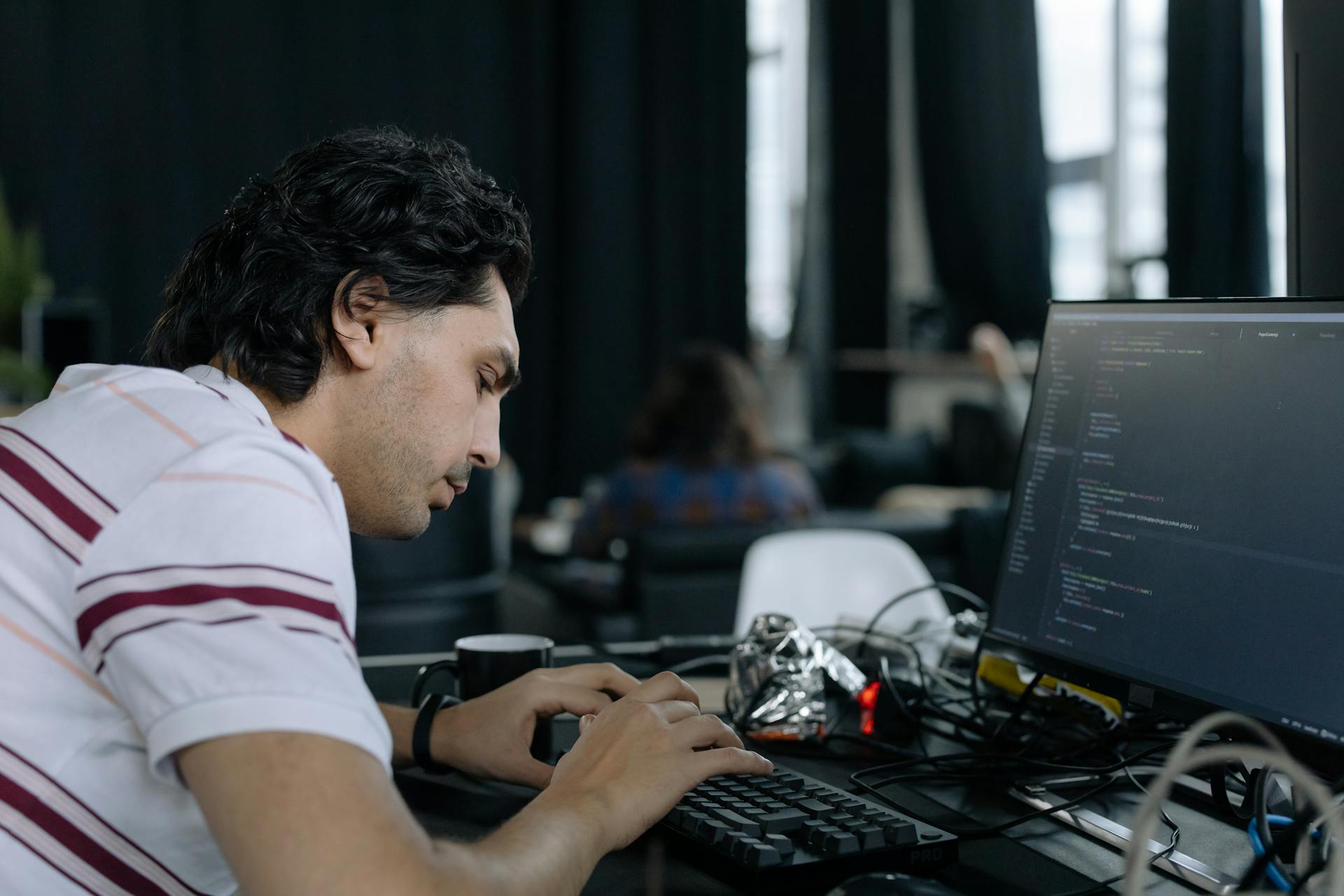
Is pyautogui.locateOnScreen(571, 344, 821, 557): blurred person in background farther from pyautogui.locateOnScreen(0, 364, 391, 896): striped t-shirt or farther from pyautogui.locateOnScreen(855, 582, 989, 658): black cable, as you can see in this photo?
pyautogui.locateOnScreen(0, 364, 391, 896): striped t-shirt

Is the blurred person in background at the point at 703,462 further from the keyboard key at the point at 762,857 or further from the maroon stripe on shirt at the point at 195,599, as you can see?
the maroon stripe on shirt at the point at 195,599

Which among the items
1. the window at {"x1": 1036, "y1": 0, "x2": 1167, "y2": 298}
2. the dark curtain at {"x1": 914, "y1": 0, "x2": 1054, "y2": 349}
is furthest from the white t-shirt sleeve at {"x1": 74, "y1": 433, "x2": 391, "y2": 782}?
the dark curtain at {"x1": 914, "y1": 0, "x2": 1054, "y2": 349}

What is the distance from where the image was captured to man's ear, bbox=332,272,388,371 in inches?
36.7

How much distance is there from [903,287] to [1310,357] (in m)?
5.66

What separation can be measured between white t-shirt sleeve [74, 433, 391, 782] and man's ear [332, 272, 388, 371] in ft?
0.76

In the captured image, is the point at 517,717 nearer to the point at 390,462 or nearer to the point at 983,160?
the point at 390,462

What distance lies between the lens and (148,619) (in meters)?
0.66

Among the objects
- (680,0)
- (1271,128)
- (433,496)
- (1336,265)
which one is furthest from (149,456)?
(680,0)

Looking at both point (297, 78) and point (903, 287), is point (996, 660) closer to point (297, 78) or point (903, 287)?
point (903, 287)

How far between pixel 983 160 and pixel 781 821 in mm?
5035

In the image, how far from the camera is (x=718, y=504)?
3457 mm

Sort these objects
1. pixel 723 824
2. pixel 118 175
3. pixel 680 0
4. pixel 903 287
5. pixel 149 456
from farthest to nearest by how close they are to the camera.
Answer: pixel 680 0
pixel 903 287
pixel 118 175
pixel 723 824
pixel 149 456

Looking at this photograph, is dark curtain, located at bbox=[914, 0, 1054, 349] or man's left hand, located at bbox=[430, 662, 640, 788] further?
dark curtain, located at bbox=[914, 0, 1054, 349]

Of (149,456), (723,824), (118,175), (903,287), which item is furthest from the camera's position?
(903,287)
